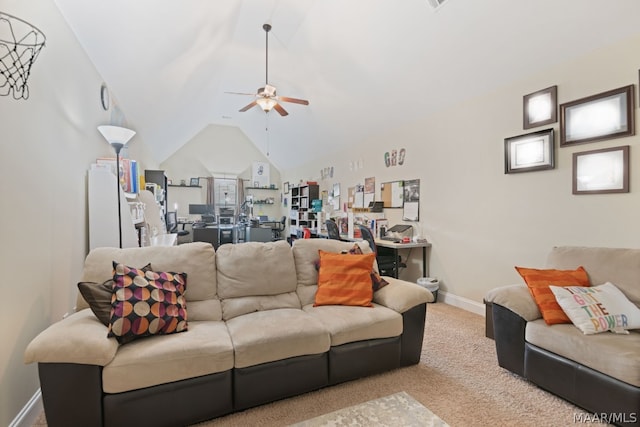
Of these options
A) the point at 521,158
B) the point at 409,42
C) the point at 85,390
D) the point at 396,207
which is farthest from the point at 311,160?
the point at 85,390

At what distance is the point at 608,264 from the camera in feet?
6.68

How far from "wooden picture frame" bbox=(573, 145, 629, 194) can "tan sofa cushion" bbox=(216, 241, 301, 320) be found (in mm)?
2460

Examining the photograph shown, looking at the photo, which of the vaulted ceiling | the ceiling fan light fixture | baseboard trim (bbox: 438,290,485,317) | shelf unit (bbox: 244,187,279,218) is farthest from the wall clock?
shelf unit (bbox: 244,187,279,218)

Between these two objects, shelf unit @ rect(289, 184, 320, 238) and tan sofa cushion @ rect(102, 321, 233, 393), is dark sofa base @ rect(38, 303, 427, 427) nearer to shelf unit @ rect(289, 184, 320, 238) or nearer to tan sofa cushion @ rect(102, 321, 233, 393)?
tan sofa cushion @ rect(102, 321, 233, 393)

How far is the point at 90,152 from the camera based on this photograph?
103 inches

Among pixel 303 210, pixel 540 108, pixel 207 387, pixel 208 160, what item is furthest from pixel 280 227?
pixel 207 387

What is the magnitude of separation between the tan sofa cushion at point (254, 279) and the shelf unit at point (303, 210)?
4661 millimetres

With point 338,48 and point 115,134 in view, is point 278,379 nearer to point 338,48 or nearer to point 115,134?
point 115,134

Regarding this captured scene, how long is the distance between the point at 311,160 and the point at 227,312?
19.1 ft

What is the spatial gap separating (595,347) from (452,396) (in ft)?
2.67

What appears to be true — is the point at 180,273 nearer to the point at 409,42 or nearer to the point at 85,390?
the point at 85,390

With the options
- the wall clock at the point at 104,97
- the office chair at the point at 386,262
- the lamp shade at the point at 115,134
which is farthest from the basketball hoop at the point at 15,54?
the office chair at the point at 386,262

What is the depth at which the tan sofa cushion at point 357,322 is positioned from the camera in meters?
1.93

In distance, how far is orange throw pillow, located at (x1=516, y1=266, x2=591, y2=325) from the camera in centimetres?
188
